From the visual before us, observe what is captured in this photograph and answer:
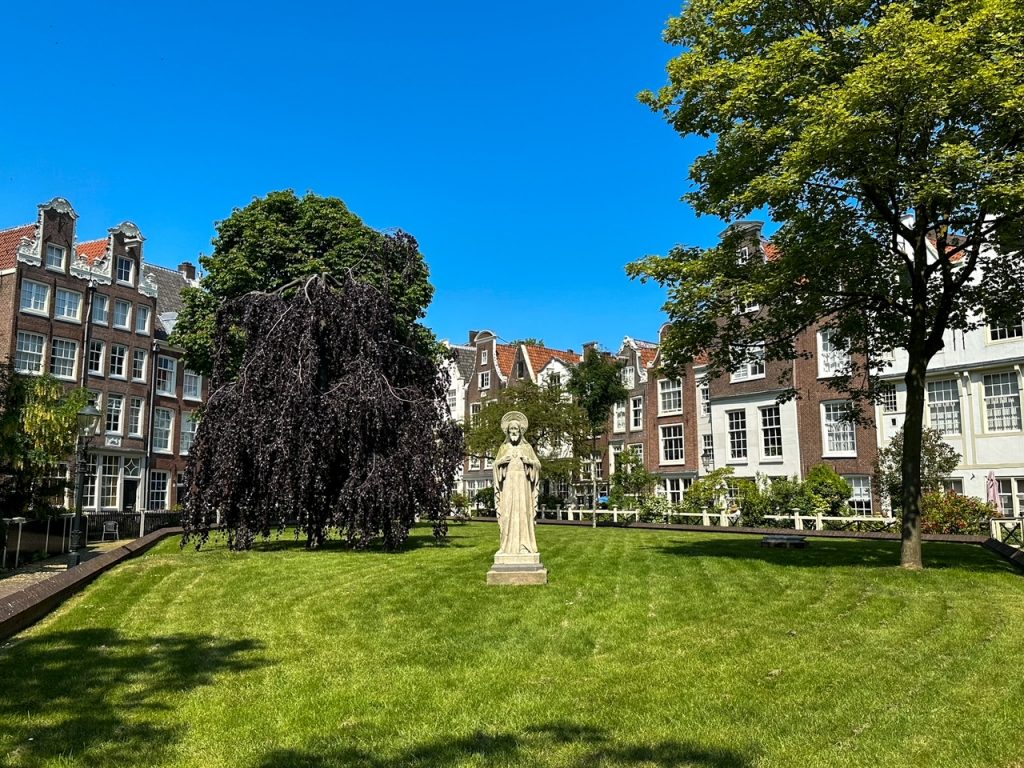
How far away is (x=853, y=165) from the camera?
1348cm

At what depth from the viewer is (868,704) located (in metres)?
5.68

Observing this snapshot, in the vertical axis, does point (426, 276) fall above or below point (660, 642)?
above

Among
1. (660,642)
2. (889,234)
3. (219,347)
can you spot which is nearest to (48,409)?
(219,347)

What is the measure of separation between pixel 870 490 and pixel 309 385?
82.5 ft

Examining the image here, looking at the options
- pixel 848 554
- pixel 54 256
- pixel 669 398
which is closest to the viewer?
pixel 848 554

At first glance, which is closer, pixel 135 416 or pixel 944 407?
pixel 944 407

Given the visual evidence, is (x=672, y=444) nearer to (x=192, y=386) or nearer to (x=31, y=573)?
(x=192, y=386)

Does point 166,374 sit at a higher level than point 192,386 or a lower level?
higher

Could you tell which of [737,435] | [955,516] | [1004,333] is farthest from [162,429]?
[1004,333]

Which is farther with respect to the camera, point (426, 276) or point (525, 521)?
point (426, 276)

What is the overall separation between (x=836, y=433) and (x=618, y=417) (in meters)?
15.5

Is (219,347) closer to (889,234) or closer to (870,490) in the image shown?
(889,234)

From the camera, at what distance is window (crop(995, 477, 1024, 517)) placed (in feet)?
91.1

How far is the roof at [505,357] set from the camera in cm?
5799
